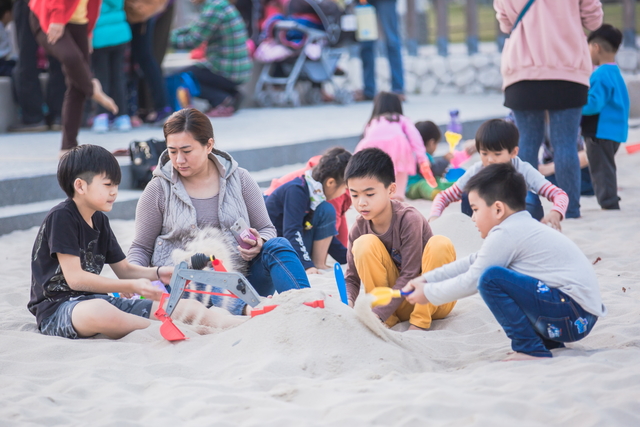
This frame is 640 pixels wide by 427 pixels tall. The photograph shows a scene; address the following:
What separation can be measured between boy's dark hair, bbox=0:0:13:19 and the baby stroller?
3.18 m

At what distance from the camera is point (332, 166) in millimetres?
3674

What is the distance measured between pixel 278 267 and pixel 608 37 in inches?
134

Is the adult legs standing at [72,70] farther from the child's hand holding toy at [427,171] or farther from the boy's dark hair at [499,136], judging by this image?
the boy's dark hair at [499,136]

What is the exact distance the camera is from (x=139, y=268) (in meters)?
2.93

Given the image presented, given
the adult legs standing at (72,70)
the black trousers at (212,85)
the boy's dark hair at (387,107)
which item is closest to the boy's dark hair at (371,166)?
the boy's dark hair at (387,107)

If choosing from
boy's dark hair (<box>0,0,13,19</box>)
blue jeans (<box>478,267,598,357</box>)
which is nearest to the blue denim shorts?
blue jeans (<box>478,267,598,357</box>)

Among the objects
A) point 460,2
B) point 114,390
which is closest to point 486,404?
point 114,390

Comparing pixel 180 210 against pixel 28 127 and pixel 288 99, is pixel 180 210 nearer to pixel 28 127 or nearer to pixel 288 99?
pixel 28 127

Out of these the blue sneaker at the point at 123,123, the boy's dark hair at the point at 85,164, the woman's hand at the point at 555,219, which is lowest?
the woman's hand at the point at 555,219

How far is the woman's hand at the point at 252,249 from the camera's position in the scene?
3021 millimetres

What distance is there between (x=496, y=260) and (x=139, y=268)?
1.45 meters

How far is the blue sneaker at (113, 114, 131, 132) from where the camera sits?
693cm

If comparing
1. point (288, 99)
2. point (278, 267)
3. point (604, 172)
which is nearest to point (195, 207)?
point (278, 267)

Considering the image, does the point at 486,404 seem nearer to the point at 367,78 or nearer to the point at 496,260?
the point at 496,260
